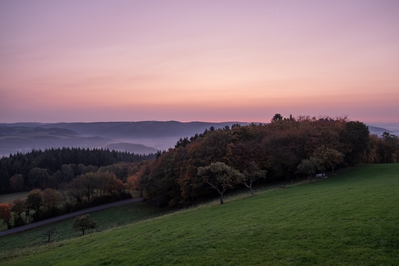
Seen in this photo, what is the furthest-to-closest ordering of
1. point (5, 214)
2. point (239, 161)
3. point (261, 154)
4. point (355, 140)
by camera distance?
1. point (5, 214)
2. point (261, 154)
3. point (239, 161)
4. point (355, 140)

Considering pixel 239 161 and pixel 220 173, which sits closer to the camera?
pixel 220 173

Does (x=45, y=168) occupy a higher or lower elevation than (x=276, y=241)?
lower

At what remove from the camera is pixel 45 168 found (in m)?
133

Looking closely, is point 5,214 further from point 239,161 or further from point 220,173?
point 220,173

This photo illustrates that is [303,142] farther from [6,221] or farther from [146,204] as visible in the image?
[6,221]

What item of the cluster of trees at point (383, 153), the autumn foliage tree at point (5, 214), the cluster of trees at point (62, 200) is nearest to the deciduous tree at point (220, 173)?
the cluster of trees at point (383, 153)

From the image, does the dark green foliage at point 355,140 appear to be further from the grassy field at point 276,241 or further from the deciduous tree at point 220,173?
the grassy field at point 276,241

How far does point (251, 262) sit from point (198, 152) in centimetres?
4876

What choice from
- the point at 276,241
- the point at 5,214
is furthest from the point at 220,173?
the point at 5,214

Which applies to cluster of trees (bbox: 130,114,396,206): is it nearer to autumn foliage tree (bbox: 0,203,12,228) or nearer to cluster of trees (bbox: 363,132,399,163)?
cluster of trees (bbox: 363,132,399,163)

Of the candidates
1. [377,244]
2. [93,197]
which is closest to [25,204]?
[93,197]

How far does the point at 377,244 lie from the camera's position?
1256cm

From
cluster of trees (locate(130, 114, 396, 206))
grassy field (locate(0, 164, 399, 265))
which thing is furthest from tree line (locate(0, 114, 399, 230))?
grassy field (locate(0, 164, 399, 265))

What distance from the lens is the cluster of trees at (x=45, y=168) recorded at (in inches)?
4542
